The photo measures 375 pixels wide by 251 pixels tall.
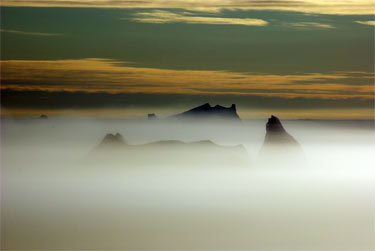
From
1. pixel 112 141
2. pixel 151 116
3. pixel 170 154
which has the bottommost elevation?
pixel 170 154

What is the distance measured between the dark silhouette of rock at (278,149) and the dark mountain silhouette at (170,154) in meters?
0.14

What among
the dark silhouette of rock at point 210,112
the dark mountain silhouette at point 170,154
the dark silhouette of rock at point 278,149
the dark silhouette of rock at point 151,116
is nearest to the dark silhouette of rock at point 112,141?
the dark mountain silhouette at point 170,154

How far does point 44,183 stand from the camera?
4949 millimetres

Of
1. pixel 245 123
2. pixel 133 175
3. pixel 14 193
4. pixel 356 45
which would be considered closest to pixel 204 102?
pixel 245 123

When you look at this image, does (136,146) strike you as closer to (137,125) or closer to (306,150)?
(137,125)

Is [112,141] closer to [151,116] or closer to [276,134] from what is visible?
[151,116]

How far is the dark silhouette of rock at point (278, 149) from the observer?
494 centimetres

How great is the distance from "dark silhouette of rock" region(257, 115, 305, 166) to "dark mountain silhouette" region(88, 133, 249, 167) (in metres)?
0.14

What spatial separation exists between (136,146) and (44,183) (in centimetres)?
68

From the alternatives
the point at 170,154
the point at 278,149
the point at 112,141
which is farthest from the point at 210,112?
A: the point at 112,141

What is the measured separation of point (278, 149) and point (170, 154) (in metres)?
0.74

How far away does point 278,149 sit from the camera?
16.2 feet

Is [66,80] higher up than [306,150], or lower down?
higher up

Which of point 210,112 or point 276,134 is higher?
point 210,112
